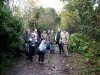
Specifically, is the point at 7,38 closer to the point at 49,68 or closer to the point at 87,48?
the point at 49,68

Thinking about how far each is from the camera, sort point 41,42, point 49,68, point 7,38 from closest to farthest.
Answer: point 49,68
point 7,38
point 41,42

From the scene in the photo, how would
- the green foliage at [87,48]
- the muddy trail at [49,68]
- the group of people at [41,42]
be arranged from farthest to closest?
the group of people at [41,42]
the green foliage at [87,48]
the muddy trail at [49,68]

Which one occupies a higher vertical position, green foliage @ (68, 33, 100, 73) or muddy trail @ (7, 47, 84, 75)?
green foliage @ (68, 33, 100, 73)

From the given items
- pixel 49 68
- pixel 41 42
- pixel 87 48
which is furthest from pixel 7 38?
pixel 87 48

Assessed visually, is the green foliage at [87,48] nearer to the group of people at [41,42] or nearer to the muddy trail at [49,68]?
the muddy trail at [49,68]

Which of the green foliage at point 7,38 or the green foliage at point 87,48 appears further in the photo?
the green foliage at point 87,48

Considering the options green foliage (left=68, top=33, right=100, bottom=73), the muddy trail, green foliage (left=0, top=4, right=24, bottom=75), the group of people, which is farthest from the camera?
the group of people

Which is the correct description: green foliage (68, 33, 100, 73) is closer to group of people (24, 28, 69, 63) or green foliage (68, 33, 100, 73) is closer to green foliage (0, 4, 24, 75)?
group of people (24, 28, 69, 63)

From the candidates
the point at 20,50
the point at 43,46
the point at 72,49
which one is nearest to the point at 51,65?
the point at 43,46

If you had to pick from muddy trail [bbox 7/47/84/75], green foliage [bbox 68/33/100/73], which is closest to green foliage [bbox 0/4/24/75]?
muddy trail [bbox 7/47/84/75]

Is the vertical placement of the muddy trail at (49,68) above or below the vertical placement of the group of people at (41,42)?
below

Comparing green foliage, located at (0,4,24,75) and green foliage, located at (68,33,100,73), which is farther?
green foliage, located at (68,33,100,73)

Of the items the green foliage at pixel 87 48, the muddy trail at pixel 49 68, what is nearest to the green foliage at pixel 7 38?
the muddy trail at pixel 49 68

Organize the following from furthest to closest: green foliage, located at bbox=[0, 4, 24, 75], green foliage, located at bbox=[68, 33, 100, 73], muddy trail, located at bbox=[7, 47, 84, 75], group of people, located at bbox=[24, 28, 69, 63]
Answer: group of people, located at bbox=[24, 28, 69, 63], green foliage, located at bbox=[68, 33, 100, 73], muddy trail, located at bbox=[7, 47, 84, 75], green foliage, located at bbox=[0, 4, 24, 75]
